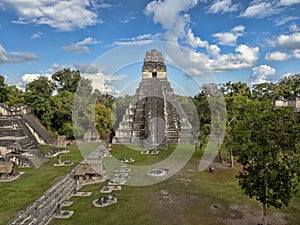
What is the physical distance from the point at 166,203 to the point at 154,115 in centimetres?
1903

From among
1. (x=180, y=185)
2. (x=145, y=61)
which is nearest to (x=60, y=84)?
(x=145, y=61)

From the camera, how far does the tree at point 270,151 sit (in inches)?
401

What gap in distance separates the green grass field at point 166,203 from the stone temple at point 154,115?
1175 cm

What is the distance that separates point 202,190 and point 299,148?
829 cm

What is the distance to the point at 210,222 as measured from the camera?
42.1 ft

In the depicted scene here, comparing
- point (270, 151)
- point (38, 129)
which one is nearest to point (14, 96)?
point (38, 129)

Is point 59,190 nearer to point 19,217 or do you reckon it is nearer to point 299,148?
point 19,217

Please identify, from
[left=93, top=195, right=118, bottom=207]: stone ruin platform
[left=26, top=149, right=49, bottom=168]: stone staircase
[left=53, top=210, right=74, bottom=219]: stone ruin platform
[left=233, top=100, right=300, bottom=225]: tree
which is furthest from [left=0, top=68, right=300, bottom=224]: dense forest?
[left=26, top=149, right=49, bottom=168]: stone staircase

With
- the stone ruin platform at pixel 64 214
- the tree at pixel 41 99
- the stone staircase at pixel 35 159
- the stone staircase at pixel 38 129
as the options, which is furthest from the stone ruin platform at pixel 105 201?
the tree at pixel 41 99

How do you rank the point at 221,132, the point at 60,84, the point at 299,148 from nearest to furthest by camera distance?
the point at 299,148
the point at 221,132
the point at 60,84

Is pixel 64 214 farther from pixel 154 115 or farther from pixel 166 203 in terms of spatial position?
pixel 154 115

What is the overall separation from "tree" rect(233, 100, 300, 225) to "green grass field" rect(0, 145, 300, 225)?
9.82 feet

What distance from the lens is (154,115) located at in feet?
110

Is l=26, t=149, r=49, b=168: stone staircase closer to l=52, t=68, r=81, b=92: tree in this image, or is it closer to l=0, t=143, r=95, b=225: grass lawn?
l=0, t=143, r=95, b=225: grass lawn
